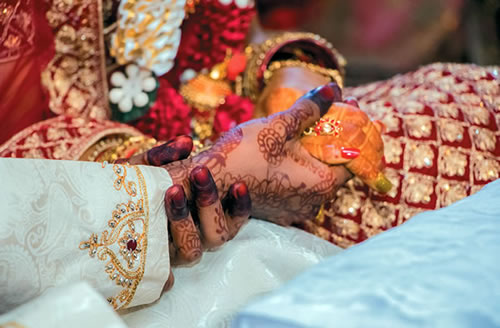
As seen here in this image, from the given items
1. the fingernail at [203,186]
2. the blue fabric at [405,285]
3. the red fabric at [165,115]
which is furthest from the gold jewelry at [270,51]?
the blue fabric at [405,285]

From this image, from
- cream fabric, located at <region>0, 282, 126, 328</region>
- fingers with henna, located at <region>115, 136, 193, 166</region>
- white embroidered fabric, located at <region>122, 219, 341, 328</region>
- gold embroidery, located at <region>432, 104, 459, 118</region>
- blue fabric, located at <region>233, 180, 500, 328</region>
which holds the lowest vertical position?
white embroidered fabric, located at <region>122, 219, 341, 328</region>

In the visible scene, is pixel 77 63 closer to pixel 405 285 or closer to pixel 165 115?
pixel 165 115

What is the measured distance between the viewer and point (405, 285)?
16.3 inches

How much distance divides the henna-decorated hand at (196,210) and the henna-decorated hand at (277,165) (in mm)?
23

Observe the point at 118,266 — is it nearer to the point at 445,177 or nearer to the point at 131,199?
the point at 131,199

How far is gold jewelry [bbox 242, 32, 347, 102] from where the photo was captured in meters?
1.10

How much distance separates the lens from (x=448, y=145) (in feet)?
2.93

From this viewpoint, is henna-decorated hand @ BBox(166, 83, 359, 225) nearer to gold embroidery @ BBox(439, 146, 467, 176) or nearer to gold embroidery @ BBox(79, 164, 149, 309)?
gold embroidery @ BBox(79, 164, 149, 309)

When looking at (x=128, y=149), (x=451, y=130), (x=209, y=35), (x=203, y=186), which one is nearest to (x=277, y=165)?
(x=203, y=186)

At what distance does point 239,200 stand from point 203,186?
66mm

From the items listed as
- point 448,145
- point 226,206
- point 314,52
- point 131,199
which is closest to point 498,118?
point 448,145

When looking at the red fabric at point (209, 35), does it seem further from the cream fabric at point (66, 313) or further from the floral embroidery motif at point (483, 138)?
the cream fabric at point (66, 313)

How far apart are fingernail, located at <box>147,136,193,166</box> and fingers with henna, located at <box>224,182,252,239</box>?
8 cm

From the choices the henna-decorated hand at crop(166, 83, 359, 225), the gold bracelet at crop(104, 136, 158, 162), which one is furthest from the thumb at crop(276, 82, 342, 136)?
the gold bracelet at crop(104, 136, 158, 162)
